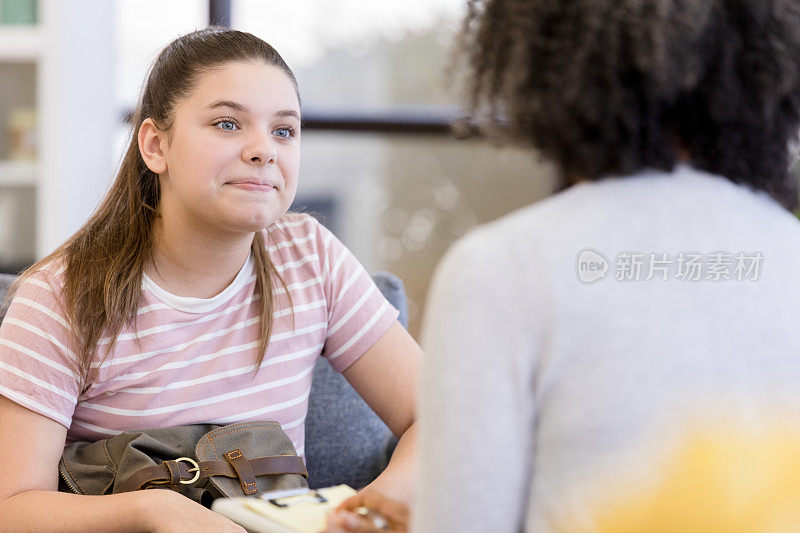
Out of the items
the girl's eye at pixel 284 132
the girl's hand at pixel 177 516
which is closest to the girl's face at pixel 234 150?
the girl's eye at pixel 284 132

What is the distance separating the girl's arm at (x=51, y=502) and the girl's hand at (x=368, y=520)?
1.10ft

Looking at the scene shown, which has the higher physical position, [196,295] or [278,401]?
[196,295]

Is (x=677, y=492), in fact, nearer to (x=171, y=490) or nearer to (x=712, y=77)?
(x=712, y=77)

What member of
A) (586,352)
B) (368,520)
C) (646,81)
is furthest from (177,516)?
(646,81)

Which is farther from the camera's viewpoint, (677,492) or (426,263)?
(426,263)

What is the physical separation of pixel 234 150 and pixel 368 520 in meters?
0.66

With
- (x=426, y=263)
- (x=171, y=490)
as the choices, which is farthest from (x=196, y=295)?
(x=426, y=263)

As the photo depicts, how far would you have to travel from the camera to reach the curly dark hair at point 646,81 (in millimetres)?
679

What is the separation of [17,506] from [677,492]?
2.80 ft

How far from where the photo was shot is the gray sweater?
0.67 metres

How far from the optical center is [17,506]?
1158 mm

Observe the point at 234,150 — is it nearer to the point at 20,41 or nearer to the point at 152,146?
the point at 152,146

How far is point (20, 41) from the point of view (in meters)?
3.14

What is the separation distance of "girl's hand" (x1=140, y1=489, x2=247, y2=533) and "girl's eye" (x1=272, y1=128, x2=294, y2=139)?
0.54m
